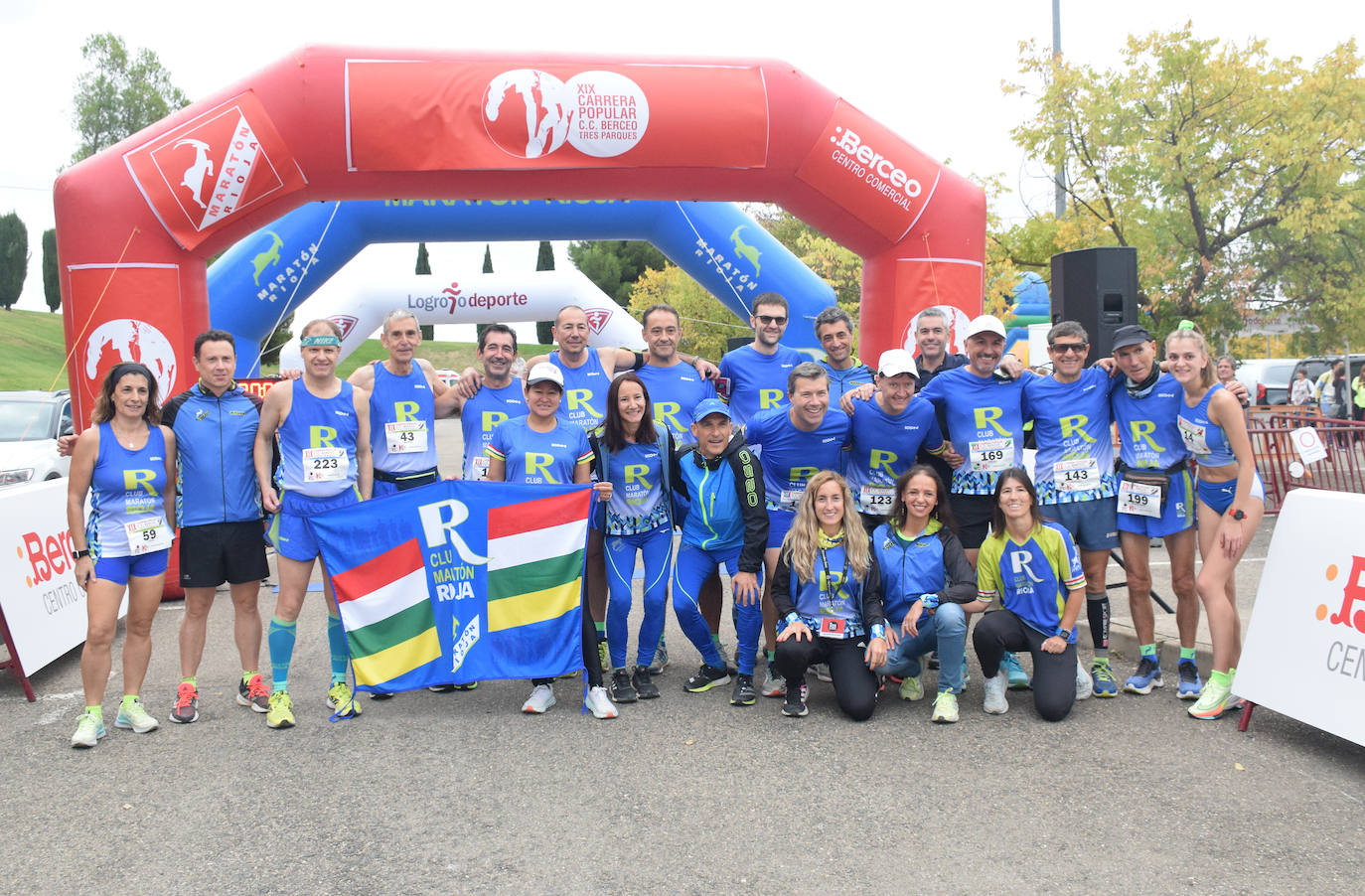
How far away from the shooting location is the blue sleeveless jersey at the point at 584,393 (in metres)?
6.18

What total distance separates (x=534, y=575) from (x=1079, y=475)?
2.91 m

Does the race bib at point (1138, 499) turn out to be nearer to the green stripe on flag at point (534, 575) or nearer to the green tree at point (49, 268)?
the green stripe on flag at point (534, 575)

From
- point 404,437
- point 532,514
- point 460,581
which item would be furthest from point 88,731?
point 532,514

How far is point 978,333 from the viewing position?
18.2 ft

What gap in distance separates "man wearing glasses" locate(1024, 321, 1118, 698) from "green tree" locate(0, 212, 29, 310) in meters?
60.4

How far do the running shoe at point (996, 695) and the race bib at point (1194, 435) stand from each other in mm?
1497

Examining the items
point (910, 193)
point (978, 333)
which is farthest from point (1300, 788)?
point (910, 193)

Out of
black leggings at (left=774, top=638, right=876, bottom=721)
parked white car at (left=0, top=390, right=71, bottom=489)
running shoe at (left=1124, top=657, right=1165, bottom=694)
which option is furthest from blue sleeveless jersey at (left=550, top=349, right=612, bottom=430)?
parked white car at (left=0, top=390, right=71, bottom=489)

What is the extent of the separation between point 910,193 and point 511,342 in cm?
482

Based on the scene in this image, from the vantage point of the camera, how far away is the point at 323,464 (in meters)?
5.37

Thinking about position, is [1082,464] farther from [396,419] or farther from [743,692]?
[396,419]

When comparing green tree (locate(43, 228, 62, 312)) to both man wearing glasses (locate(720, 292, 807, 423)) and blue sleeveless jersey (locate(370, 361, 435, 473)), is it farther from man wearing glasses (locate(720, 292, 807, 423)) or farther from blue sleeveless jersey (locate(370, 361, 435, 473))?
man wearing glasses (locate(720, 292, 807, 423))

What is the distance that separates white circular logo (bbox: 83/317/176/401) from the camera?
8.11 metres

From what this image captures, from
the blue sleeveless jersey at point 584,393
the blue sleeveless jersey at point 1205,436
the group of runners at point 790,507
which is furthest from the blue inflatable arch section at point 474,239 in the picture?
the blue sleeveless jersey at point 1205,436
